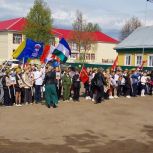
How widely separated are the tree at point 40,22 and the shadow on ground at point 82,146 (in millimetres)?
47714

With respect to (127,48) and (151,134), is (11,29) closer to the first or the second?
(127,48)

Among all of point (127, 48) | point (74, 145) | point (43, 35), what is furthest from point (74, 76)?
point (43, 35)

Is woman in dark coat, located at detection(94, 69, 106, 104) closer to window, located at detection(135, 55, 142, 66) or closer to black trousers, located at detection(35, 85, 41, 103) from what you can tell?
black trousers, located at detection(35, 85, 41, 103)

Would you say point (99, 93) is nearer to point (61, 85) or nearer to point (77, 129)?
point (61, 85)

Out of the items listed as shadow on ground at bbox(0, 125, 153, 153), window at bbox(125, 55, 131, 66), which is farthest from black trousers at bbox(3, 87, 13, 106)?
window at bbox(125, 55, 131, 66)

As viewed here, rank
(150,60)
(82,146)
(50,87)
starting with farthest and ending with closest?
(150,60) < (50,87) < (82,146)

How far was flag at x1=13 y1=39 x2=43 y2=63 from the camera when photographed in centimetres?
2023

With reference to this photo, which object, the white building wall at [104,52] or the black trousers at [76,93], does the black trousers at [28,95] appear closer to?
the black trousers at [76,93]

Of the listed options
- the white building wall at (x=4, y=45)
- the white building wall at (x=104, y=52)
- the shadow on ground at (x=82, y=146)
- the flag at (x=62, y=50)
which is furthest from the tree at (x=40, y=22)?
the shadow on ground at (x=82, y=146)

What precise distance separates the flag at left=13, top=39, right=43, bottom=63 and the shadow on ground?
29.6 ft

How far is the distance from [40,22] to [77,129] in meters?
46.9

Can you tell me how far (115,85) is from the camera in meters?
22.0

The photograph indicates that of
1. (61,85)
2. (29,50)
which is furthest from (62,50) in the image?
(61,85)

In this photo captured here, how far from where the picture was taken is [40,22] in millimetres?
58969
